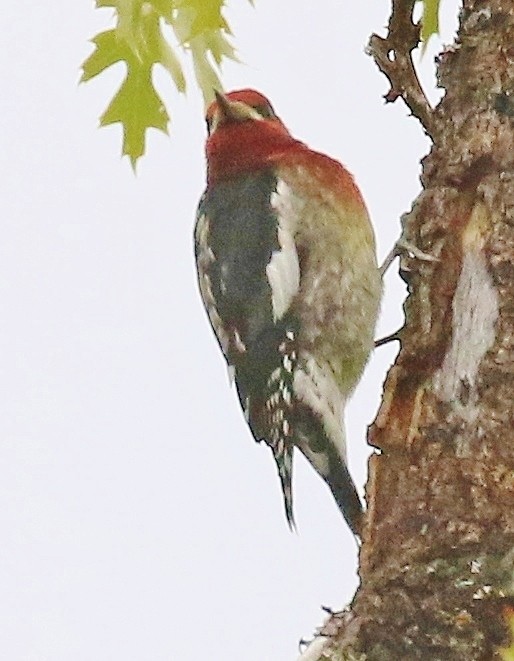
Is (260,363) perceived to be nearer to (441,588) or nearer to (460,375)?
(460,375)

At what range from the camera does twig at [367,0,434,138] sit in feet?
6.84

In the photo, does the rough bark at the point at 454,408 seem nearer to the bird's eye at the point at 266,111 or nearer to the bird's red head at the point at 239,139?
the bird's red head at the point at 239,139

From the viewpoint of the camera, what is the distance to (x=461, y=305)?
179 cm

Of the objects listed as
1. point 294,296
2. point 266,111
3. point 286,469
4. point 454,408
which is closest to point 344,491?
point 286,469

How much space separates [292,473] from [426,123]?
0.71 meters

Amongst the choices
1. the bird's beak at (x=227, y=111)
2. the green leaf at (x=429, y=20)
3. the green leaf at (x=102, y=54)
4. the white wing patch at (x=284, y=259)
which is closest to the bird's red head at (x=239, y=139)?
the bird's beak at (x=227, y=111)

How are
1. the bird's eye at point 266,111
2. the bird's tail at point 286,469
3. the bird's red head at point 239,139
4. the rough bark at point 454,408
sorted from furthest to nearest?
1. the bird's eye at point 266,111
2. the bird's red head at point 239,139
3. the bird's tail at point 286,469
4. the rough bark at point 454,408

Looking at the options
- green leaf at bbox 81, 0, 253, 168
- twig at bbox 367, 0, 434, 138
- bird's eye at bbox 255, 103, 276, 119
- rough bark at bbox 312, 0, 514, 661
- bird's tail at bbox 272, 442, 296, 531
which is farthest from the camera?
bird's eye at bbox 255, 103, 276, 119

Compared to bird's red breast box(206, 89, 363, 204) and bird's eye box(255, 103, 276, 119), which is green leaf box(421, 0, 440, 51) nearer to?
bird's red breast box(206, 89, 363, 204)

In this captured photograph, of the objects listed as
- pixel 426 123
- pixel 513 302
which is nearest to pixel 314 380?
pixel 426 123

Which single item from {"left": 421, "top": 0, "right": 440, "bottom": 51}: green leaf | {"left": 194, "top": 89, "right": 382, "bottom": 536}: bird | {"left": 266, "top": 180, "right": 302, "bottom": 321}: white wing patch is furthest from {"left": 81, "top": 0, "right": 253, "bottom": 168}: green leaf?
{"left": 421, "top": 0, "right": 440, "bottom": 51}: green leaf

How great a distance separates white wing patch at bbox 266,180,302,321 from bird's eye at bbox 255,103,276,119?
0.32 metres

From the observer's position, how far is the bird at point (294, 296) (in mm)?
2416

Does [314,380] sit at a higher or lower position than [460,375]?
higher
